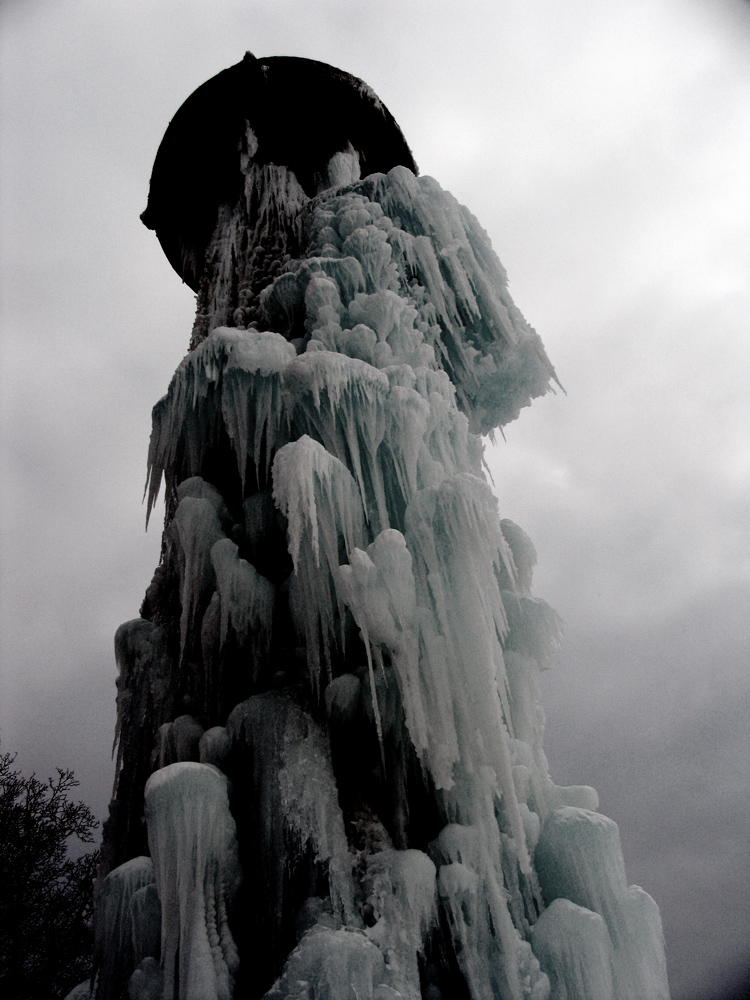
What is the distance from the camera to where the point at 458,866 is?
415cm

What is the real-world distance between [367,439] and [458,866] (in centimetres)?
324

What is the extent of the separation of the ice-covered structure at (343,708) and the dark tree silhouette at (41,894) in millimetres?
4683

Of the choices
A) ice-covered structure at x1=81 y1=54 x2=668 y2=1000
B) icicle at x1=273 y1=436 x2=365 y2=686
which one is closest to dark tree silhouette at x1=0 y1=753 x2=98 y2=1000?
ice-covered structure at x1=81 y1=54 x2=668 y2=1000

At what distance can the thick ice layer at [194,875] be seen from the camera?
356 cm

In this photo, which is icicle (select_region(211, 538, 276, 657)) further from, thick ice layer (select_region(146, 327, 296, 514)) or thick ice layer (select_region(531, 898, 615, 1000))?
thick ice layer (select_region(531, 898, 615, 1000))

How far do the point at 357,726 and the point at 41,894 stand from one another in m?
7.13

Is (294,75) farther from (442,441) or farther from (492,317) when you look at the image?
(442,441)

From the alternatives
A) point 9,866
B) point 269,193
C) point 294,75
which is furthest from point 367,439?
point 9,866

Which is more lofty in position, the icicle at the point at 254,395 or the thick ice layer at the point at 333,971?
the icicle at the point at 254,395

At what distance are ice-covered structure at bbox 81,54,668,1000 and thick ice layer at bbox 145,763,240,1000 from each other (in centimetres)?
1

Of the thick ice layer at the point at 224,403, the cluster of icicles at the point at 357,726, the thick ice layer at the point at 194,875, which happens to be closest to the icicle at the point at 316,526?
the cluster of icicles at the point at 357,726

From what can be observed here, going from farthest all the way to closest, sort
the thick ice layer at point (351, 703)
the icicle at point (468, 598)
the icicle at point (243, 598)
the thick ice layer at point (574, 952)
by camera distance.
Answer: the icicle at point (243, 598)
the icicle at point (468, 598)
the thick ice layer at point (351, 703)
the thick ice layer at point (574, 952)

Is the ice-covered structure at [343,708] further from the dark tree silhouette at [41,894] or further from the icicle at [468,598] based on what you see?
the dark tree silhouette at [41,894]

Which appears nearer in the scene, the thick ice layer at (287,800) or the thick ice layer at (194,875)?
the thick ice layer at (194,875)
